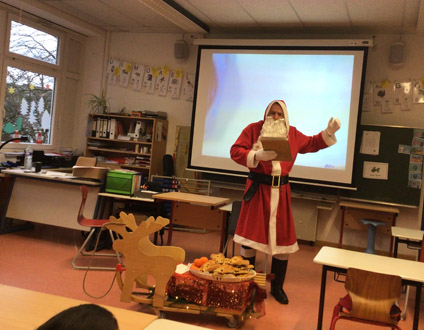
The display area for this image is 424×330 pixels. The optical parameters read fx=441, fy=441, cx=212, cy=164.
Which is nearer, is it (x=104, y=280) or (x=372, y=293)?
(x=372, y=293)

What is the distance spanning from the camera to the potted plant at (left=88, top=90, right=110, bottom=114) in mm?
7316

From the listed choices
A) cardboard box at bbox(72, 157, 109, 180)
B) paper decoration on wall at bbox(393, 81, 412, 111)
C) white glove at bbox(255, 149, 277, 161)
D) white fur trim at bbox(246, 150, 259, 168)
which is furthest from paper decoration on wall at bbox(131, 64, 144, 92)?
white glove at bbox(255, 149, 277, 161)

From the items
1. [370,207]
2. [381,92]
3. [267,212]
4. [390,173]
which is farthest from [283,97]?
[267,212]

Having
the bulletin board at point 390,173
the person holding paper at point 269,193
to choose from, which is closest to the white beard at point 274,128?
the person holding paper at point 269,193

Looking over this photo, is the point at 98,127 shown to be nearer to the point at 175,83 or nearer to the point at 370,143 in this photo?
the point at 175,83

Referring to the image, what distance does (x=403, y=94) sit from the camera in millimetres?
5867

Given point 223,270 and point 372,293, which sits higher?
point 372,293

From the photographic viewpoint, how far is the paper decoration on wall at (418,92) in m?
5.79

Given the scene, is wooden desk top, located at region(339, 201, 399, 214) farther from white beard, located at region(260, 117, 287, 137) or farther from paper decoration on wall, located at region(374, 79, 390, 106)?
white beard, located at region(260, 117, 287, 137)

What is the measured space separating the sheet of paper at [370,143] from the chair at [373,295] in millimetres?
3725

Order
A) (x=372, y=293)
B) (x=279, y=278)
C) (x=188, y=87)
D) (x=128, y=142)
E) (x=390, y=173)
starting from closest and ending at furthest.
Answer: (x=372, y=293), (x=279, y=278), (x=390, y=173), (x=188, y=87), (x=128, y=142)

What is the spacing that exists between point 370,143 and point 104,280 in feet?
12.5

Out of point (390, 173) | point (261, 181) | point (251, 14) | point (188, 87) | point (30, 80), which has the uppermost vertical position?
point (251, 14)

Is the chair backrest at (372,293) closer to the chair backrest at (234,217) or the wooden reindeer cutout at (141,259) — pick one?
the wooden reindeer cutout at (141,259)
